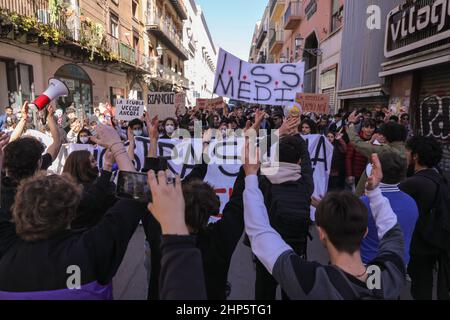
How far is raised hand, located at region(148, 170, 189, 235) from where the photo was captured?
1093mm

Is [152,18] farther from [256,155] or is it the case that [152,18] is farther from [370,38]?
[256,155]

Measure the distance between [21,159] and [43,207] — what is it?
99cm

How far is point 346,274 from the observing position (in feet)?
4.07

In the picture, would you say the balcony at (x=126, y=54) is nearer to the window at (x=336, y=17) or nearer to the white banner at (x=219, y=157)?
the window at (x=336, y=17)

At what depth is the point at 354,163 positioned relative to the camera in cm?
543

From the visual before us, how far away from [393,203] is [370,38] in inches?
453

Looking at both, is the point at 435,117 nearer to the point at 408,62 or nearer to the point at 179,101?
the point at 408,62

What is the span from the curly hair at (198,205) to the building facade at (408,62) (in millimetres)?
7523

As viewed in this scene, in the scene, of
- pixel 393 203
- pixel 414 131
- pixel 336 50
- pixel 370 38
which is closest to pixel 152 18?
pixel 336 50

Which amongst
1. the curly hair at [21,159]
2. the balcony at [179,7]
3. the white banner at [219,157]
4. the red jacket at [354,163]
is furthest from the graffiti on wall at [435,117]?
the balcony at [179,7]

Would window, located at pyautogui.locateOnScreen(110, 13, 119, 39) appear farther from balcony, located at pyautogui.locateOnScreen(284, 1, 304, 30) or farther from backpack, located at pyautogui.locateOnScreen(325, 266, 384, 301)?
backpack, located at pyautogui.locateOnScreen(325, 266, 384, 301)

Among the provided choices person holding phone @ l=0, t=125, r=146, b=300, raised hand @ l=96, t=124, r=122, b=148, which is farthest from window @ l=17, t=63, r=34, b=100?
person holding phone @ l=0, t=125, r=146, b=300

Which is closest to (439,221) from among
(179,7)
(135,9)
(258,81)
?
(258,81)

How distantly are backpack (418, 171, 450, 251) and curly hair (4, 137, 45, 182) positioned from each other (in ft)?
9.22
